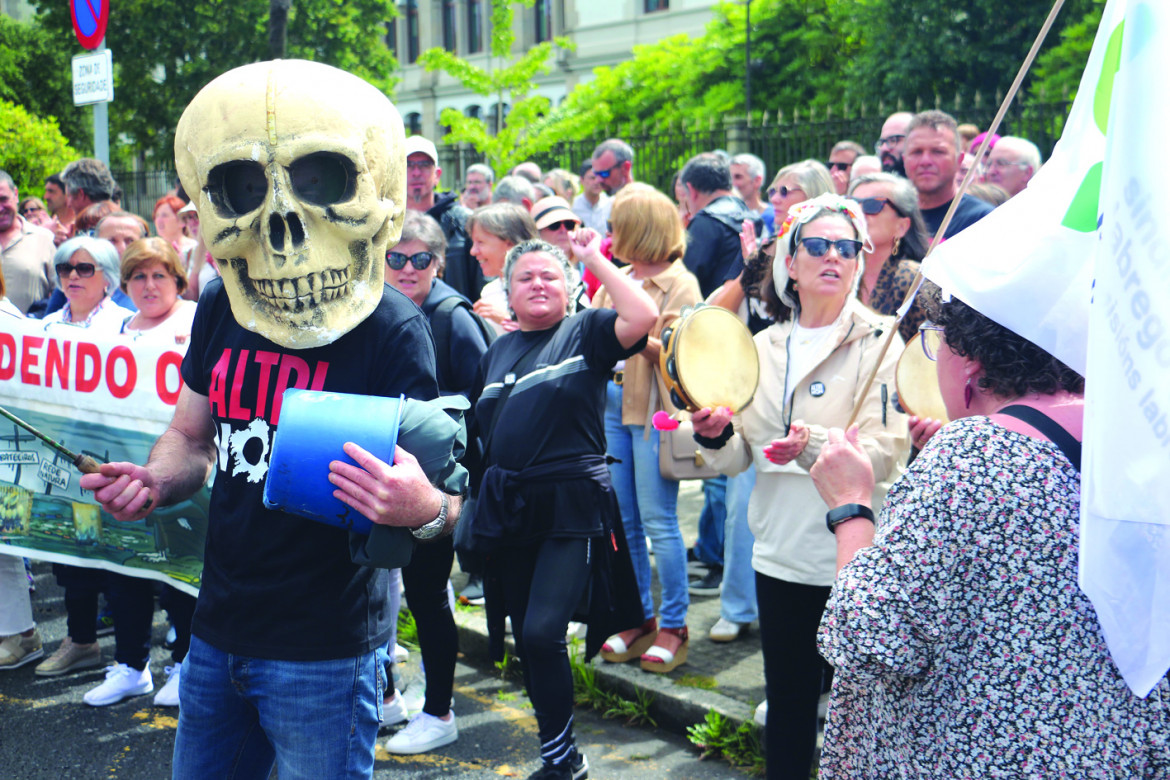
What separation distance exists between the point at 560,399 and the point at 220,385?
5.48ft

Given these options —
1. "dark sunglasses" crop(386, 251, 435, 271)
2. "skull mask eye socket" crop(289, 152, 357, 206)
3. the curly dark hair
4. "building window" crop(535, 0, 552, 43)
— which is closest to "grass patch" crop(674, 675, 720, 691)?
"dark sunglasses" crop(386, 251, 435, 271)

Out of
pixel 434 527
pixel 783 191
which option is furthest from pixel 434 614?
pixel 783 191

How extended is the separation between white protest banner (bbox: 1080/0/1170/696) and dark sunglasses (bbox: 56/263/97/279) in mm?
4814

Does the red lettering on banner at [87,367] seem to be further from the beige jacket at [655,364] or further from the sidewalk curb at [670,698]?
the beige jacket at [655,364]

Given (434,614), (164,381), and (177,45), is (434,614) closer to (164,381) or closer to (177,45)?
(164,381)

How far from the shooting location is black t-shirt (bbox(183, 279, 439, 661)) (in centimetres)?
219

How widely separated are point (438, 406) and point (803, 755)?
179 cm

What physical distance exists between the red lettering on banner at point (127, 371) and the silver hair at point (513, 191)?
10.6 ft

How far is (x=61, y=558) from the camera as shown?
4.64 metres

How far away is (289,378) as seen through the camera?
2223 mm

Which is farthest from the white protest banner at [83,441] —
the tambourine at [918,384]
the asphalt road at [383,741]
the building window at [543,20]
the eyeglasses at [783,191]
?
the building window at [543,20]

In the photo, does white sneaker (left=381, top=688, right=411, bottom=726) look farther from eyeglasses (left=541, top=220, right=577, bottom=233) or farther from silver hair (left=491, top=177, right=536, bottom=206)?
silver hair (left=491, top=177, right=536, bottom=206)

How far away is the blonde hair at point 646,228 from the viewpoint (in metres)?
4.89

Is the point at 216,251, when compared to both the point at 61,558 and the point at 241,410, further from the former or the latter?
the point at 61,558
